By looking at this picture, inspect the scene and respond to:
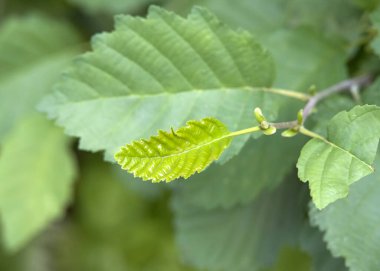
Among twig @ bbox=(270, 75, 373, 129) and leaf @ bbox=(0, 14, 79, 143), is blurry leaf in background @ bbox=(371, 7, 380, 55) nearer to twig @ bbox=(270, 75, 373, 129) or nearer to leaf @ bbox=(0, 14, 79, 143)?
twig @ bbox=(270, 75, 373, 129)

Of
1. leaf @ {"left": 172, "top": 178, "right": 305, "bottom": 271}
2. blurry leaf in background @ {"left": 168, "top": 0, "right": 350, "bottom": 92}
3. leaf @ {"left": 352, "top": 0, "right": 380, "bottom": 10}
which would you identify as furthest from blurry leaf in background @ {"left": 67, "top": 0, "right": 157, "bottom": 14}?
leaf @ {"left": 352, "top": 0, "right": 380, "bottom": 10}

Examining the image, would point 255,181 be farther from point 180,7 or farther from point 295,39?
point 180,7

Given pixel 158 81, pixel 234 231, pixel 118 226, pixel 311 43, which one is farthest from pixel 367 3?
pixel 118 226

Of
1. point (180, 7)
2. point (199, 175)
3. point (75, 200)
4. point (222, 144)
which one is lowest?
point (222, 144)

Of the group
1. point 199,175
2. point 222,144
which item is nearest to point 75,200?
point 199,175

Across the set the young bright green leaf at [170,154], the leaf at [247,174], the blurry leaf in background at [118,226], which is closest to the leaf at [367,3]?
the leaf at [247,174]

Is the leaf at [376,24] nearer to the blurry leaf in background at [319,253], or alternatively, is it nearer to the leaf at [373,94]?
the leaf at [373,94]

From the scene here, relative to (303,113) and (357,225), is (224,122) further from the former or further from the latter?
(357,225)
